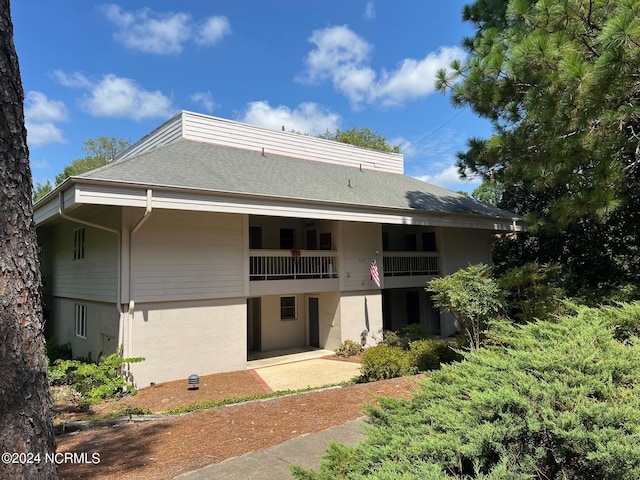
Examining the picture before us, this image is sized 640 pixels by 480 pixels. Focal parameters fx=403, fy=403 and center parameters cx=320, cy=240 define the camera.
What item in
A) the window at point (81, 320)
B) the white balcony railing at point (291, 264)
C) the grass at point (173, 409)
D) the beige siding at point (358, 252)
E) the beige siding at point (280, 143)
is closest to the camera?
the grass at point (173, 409)

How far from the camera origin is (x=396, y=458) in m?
2.54

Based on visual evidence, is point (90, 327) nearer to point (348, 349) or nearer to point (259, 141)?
point (348, 349)

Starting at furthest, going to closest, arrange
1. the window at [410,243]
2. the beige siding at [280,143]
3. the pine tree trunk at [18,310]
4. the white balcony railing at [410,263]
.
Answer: the window at [410,243], the white balcony railing at [410,263], the beige siding at [280,143], the pine tree trunk at [18,310]

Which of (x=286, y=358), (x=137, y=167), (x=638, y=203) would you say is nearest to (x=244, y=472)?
(x=137, y=167)

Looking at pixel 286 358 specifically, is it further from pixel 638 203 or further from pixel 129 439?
pixel 638 203

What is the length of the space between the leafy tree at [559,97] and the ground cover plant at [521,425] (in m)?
5.22

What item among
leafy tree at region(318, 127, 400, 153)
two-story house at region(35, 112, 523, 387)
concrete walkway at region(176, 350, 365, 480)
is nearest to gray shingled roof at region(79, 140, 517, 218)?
two-story house at region(35, 112, 523, 387)

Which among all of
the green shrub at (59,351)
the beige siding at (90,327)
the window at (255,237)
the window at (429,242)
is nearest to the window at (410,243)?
the window at (429,242)

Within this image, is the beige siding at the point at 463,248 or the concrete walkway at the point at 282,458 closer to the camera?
the concrete walkway at the point at 282,458

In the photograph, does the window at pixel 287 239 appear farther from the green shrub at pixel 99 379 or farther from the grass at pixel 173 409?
the grass at pixel 173 409

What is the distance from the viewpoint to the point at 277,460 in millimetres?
4723

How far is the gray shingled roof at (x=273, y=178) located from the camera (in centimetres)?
1046

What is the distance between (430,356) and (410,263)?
22.0 ft

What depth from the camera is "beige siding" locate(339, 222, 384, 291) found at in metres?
14.6
